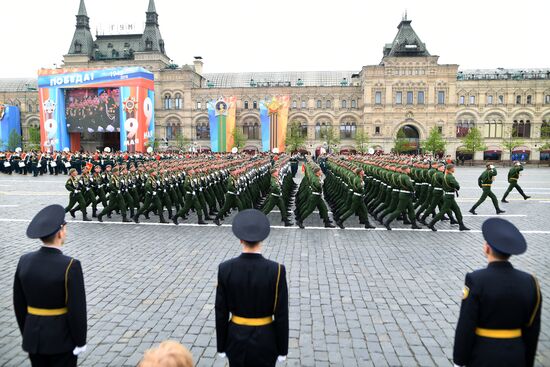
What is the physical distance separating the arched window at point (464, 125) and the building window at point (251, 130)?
26.8 m

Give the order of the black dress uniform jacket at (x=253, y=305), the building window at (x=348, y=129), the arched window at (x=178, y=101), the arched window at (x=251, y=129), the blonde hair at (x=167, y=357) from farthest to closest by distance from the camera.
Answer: the arched window at (x=251, y=129), the arched window at (x=178, y=101), the building window at (x=348, y=129), the black dress uniform jacket at (x=253, y=305), the blonde hair at (x=167, y=357)

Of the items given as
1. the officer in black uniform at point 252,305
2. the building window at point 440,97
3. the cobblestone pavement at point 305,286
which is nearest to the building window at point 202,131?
the building window at point 440,97

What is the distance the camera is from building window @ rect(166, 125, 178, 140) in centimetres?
5584

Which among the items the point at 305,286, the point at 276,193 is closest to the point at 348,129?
the point at 276,193

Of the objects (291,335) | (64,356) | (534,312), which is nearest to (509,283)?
(534,312)

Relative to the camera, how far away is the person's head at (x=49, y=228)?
332cm

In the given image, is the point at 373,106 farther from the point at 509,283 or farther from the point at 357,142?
the point at 509,283

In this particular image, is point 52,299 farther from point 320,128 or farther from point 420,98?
point 420,98

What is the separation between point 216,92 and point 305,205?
1791 inches

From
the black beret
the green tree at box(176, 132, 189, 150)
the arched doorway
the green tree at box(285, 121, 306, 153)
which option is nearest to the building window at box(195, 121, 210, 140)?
the green tree at box(176, 132, 189, 150)

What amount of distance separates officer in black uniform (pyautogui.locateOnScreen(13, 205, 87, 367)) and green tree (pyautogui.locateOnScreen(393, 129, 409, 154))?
160 ft

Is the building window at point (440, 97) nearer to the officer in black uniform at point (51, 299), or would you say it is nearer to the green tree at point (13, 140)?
the officer in black uniform at point (51, 299)

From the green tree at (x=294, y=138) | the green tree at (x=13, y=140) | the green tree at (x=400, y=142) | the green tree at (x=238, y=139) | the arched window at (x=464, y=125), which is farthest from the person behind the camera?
the arched window at (x=464, y=125)

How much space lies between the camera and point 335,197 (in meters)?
15.1
